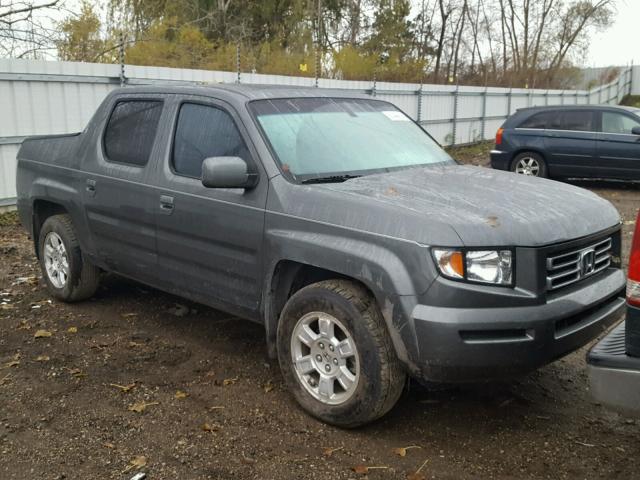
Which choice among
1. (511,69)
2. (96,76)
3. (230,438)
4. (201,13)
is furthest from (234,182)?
(511,69)

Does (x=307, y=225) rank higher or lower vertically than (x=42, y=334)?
higher

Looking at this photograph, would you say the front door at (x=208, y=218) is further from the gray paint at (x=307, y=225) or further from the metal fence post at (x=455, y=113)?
the metal fence post at (x=455, y=113)

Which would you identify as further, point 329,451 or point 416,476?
point 329,451

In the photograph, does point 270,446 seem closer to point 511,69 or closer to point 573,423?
point 573,423

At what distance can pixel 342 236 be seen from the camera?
3.54 m

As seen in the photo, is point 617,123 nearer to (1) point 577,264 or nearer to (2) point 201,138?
(1) point 577,264

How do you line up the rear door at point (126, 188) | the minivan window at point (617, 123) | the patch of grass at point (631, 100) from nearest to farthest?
the rear door at point (126, 188) < the minivan window at point (617, 123) < the patch of grass at point (631, 100)

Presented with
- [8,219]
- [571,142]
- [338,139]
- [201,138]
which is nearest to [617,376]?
[338,139]

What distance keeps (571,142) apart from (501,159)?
135 cm

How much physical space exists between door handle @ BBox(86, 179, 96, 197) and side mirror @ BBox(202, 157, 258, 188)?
1.67 meters

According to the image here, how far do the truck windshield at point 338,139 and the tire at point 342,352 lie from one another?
78cm

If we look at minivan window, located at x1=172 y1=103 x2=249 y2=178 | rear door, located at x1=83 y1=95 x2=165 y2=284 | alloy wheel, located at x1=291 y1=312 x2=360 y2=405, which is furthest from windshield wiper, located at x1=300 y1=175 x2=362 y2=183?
rear door, located at x1=83 y1=95 x2=165 y2=284

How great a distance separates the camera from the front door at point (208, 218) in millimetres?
4020

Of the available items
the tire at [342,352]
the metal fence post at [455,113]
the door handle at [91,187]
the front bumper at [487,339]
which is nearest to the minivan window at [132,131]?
the door handle at [91,187]
